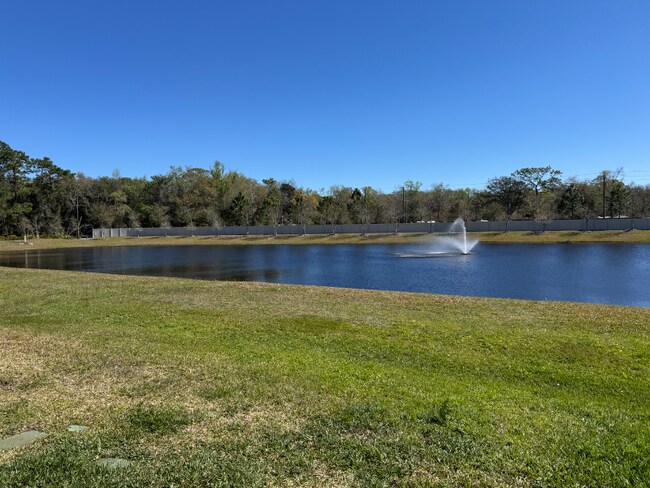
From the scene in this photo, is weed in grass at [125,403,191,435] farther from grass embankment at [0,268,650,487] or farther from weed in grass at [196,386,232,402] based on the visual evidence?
weed in grass at [196,386,232,402]

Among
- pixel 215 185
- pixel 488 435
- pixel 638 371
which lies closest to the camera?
pixel 488 435

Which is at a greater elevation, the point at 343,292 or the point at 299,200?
the point at 299,200

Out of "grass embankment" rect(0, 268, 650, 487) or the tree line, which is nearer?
"grass embankment" rect(0, 268, 650, 487)

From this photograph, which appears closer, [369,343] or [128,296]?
[369,343]

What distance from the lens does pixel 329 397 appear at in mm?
5621

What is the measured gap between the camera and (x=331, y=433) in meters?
4.58

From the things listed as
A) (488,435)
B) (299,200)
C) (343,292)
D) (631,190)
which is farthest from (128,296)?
(631,190)

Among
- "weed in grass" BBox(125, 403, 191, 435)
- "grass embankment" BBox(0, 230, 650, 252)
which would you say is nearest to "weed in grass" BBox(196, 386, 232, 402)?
"weed in grass" BBox(125, 403, 191, 435)

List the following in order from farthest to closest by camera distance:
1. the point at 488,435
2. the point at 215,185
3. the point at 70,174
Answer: the point at 215,185 → the point at 70,174 → the point at 488,435

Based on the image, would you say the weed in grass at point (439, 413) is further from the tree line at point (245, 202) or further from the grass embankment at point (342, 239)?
the tree line at point (245, 202)

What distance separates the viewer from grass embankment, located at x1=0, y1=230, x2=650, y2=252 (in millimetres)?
56625

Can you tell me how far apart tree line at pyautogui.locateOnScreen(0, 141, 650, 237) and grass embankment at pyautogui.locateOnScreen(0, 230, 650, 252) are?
26.7 ft

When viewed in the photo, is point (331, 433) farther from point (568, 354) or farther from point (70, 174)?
point (70, 174)

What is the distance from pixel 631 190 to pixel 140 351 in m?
87.6
